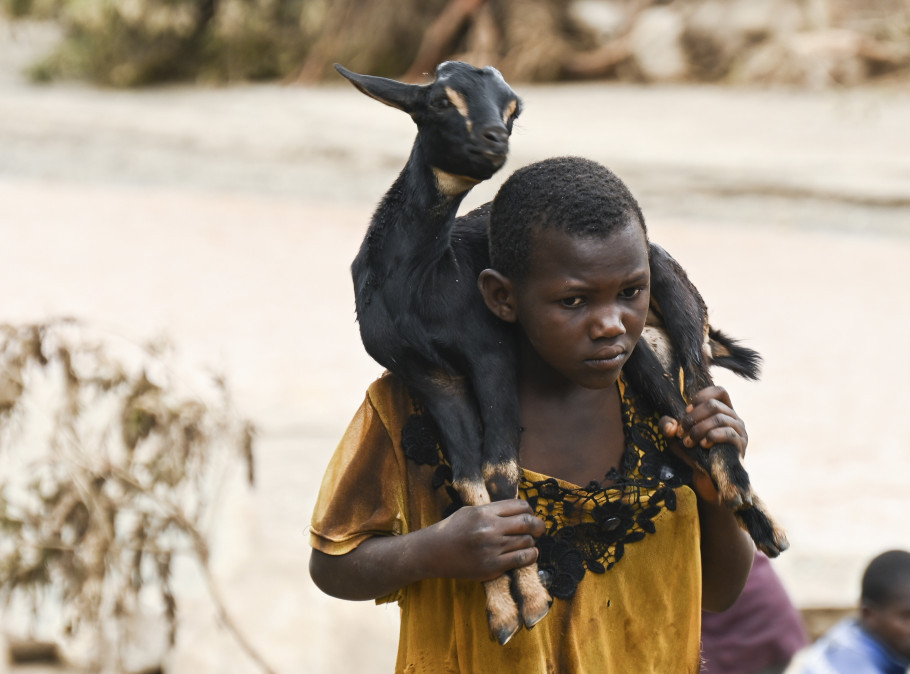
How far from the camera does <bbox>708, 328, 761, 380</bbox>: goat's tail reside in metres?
1.97

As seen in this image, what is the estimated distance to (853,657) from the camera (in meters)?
2.71

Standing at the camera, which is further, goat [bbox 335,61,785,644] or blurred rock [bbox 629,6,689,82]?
blurred rock [bbox 629,6,689,82]

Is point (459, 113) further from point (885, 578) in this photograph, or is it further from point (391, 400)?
point (885, 578)

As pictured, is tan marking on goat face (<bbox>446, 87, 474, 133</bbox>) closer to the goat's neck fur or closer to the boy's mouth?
the goat's neck fur

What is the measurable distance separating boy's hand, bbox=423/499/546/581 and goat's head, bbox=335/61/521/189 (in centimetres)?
48

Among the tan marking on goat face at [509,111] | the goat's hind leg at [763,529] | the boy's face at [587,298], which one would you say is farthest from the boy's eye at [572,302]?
the goat's hind leg at [763,529]

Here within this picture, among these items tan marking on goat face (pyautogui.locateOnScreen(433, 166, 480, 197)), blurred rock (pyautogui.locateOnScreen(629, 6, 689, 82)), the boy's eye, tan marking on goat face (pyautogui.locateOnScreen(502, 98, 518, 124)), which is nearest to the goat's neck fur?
tan marking on goat face (pyautogui.locateOnScreen(433, 166, 480, 197))

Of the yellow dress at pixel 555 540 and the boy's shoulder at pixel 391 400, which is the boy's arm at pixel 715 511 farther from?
the boy's shoulder at pixel 391 400

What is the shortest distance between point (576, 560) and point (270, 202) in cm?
955

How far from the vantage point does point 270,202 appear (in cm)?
1093

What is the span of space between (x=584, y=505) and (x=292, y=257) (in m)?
7.70

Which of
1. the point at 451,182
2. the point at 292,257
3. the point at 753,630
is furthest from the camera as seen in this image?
the point at 292,257

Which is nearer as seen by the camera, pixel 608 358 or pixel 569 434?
pixel 608 358

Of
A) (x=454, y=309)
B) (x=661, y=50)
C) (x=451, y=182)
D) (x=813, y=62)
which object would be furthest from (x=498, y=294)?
(x=661, y=50)
